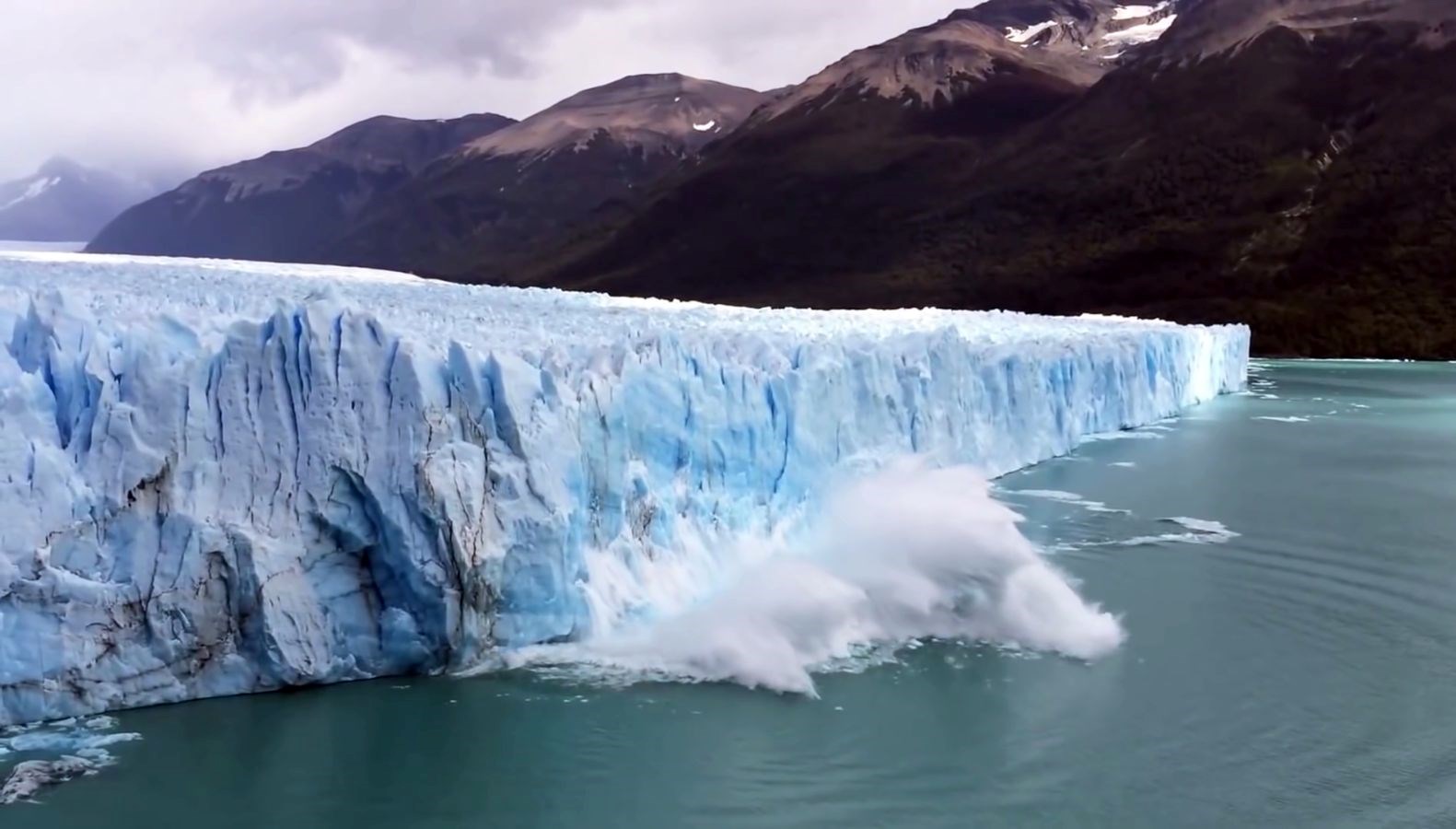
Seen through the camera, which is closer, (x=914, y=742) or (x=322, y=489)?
(x=914, y=742)

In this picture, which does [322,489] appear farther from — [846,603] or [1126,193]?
[1126,193]

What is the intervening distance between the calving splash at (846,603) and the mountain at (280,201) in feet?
312

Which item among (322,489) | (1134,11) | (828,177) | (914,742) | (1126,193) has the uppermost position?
(1134,11)

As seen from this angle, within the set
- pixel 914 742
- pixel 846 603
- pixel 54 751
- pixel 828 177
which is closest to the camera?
pixel 54 751

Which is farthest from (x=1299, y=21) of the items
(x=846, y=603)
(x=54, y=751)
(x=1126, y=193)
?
(x=54, y=751)

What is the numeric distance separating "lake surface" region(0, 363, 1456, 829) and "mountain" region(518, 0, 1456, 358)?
32215 millimetres

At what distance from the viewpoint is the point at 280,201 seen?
10431 cm

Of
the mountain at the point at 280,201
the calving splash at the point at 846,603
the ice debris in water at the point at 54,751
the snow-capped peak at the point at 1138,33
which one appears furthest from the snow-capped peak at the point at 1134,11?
the ice debris in water at the point at 54,751

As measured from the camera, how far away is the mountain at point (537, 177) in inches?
3489

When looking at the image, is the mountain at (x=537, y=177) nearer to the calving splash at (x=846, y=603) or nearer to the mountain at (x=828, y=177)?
the mountain at (x=828, y=177)

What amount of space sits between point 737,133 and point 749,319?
6445cm

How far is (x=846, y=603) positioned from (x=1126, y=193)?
48.3 metres

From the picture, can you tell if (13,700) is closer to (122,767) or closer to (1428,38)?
(122,767)

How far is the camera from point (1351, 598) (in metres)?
7.49
